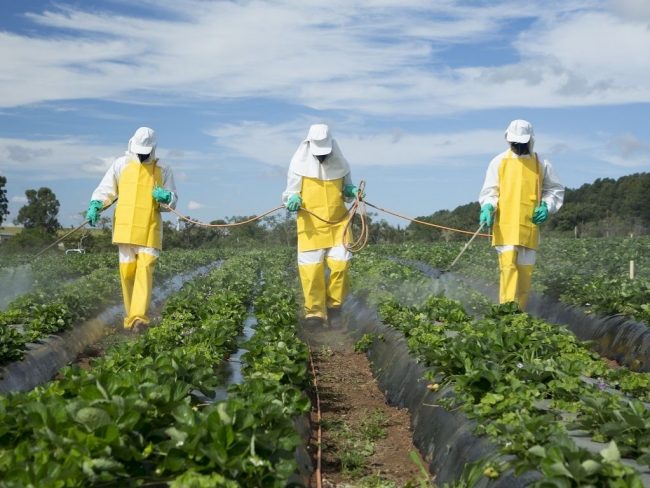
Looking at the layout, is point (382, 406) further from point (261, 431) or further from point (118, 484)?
point (118, 484)

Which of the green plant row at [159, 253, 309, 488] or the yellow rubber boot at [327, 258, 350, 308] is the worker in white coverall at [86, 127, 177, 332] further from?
the green plant row at [159, 253, 309, 488]

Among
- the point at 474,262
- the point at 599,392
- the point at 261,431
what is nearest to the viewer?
the point at 261,431

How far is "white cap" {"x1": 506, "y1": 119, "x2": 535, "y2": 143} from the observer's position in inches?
353

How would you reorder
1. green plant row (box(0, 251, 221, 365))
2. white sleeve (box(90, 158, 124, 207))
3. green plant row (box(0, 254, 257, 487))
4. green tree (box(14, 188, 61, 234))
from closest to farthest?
green plant row (box(0, 254, 257, 487)), green plant row (box(0, 251, 221, 365)), white sleeve (box(90, 158, 124, 207)), green tree (box(14, 188, 61, 234))

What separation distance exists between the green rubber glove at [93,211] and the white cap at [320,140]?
244 centimetres

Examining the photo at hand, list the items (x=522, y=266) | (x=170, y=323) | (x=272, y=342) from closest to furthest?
1. (x=272, y=342)
2. (x=170, y=323)
3. (x=522, y=266)

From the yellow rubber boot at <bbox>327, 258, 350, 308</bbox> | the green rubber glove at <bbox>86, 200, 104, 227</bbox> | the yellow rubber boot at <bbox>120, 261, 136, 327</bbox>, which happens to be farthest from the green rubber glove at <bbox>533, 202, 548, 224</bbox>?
the green rubber glove at <bbox>86, 200, 104, 227</bbox>

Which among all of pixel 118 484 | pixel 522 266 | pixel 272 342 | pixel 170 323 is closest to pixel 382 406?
pixel 272 342

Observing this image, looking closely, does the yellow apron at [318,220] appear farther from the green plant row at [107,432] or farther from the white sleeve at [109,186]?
the green plant row at [107,432]

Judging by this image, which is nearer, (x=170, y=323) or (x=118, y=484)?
(x=118, y=484)

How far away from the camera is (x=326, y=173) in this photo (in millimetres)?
10016

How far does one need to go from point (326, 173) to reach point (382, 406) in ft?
11.8

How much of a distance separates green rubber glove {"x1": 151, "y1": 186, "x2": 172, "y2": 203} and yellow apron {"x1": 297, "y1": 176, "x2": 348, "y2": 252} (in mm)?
1534

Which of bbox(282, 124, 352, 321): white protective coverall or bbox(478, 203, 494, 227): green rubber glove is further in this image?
bbox(282, 124, 352, 321): white protective coverall
